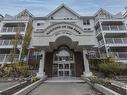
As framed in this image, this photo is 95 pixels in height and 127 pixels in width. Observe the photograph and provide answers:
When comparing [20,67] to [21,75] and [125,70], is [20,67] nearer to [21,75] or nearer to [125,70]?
[21,75]

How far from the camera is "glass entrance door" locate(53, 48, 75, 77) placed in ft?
78.4

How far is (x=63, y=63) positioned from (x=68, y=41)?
4.67 m

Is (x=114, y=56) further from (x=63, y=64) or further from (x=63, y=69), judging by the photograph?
(x=63, y=69)

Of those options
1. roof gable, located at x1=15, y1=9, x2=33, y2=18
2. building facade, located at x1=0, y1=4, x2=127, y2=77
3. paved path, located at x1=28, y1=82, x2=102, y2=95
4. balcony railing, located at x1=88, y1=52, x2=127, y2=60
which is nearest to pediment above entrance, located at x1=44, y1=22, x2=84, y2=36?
building facade, located at x1=0, y1=4, x2=127, y2=77

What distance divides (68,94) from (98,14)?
27.4 metres

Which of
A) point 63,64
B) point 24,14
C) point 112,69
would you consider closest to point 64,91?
point 112,69

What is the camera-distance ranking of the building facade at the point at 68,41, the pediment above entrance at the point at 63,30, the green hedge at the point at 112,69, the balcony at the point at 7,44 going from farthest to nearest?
the balcony at the point at 7,44, the pediment above entrance at the point at 63,30, the building facade at the point at 68,41, the green hedge at the point at 112,69

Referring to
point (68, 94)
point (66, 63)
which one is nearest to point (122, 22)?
point (66, 63)

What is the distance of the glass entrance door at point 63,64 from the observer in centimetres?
2389

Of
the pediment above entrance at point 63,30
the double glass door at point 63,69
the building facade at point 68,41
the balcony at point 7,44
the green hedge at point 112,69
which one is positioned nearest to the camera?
the green hedge at point 112,69

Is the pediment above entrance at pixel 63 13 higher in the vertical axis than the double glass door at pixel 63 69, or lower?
higher

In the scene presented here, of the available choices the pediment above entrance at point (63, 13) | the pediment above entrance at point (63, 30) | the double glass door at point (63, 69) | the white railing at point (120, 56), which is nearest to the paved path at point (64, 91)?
the pediment above entrance at point (63, 30)

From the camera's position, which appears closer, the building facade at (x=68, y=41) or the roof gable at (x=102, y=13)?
the building facade at (x=68, y=41)

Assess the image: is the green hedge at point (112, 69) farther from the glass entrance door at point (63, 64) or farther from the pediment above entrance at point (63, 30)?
the pediment above entrance at point (63, 30)
